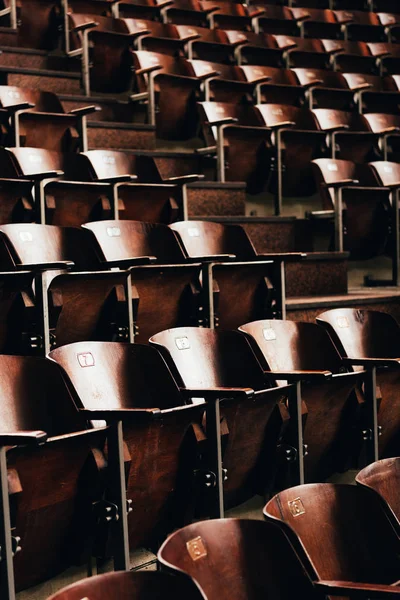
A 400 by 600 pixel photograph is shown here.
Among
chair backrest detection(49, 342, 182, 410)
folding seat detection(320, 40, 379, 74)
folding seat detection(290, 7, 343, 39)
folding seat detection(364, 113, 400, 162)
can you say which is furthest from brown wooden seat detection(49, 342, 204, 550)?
folding seat detection(290, 7, 343, 39)

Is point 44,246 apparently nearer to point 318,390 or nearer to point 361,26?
point 318,390

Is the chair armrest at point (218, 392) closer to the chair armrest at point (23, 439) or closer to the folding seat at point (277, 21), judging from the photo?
the chair armrest at point (23, 439)

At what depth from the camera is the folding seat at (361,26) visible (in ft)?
6.90

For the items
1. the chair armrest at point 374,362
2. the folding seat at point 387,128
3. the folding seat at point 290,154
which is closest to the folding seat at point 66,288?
the chair armrest at point 374,362

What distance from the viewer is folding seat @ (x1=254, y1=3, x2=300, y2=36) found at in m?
2.01

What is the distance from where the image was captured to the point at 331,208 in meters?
1.34

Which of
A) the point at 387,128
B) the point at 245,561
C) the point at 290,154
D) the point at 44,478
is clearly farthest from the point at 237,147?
the point at 245,561

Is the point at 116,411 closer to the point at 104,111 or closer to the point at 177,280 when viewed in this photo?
the point at 177,280

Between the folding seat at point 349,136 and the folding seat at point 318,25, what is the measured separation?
1.66 ft

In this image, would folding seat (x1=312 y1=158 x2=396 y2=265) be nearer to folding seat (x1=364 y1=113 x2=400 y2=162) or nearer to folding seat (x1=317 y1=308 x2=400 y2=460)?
folding seat (x1=364 y1=113 x2=400 y2=162)

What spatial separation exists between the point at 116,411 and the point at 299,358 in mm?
308

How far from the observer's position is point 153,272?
0.94 metres

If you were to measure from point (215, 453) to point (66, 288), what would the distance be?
0.23 m

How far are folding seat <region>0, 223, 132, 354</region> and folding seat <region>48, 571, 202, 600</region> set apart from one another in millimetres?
428
